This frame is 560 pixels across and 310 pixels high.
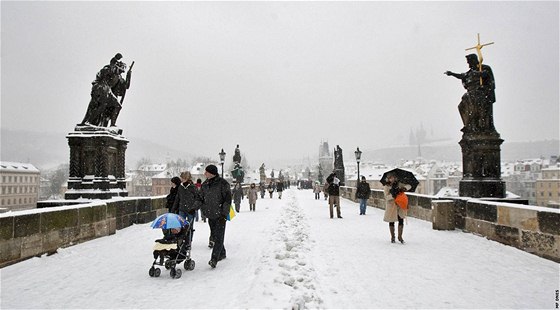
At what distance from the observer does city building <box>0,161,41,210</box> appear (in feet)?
254

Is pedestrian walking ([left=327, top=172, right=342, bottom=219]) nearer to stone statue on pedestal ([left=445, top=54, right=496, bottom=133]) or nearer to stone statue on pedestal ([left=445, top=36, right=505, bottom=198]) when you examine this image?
stone statue on pedestal ([left=445, top=36, right=505, bottom=198])

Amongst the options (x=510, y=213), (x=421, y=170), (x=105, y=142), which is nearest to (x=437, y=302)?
(x=510, y=213)

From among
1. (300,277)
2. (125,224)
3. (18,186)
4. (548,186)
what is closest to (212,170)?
(300,277)

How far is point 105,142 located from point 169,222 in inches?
296

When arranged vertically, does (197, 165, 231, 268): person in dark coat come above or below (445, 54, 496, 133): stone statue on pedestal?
below

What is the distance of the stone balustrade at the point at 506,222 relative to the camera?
644cm

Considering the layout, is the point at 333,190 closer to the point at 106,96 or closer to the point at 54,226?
the point at 106,96

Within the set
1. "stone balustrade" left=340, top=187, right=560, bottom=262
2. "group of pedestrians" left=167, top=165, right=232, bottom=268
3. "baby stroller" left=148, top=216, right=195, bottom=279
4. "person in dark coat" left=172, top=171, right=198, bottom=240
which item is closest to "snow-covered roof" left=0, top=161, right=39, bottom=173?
"person in dark coat" left=172, top=171, right=198, bottom=240

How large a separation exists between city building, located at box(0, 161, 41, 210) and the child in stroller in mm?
86261

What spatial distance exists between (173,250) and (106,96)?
335 inches

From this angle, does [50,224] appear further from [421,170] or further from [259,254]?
[421,170]

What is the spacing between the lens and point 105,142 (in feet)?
38.9

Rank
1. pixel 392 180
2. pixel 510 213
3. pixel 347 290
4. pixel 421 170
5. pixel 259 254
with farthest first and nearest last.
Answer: pixel 421 170, pixel 392 180, pixel 510 213, pixel 259 254, pixel 347 290

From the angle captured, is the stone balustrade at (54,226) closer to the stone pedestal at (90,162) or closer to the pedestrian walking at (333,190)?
the stone pedestal at (90,162)
